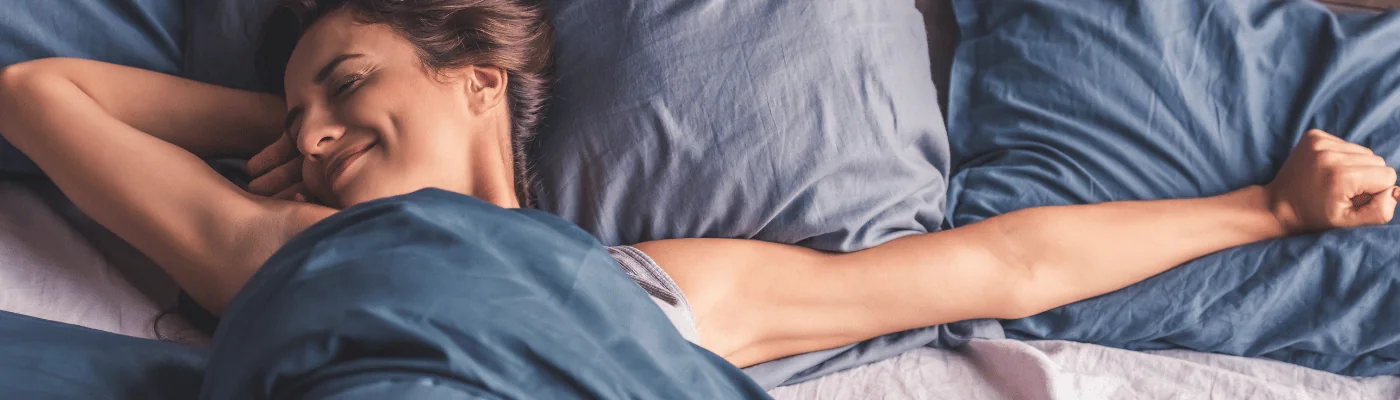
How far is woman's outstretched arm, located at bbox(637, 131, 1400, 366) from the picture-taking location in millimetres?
1027

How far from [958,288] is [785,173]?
0.73ft

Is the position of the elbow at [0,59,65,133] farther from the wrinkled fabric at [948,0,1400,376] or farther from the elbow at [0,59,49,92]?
the wrinkled fabric at [948,0,1400,376]

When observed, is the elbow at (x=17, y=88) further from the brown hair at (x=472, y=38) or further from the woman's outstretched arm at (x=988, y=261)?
the woman's outstretched arm at (x=988, y=261)

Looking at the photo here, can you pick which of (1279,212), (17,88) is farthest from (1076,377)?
(17,88)

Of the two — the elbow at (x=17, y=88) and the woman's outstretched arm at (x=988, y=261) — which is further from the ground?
the elbow at (x=17, y=88)

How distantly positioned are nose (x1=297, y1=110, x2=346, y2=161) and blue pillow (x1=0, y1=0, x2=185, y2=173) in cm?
32

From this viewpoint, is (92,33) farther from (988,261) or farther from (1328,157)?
(1328,157)

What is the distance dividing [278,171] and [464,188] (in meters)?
0.22

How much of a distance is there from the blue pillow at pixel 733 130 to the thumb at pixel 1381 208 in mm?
462

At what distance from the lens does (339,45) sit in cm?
105

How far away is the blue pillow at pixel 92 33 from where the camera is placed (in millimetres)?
1144

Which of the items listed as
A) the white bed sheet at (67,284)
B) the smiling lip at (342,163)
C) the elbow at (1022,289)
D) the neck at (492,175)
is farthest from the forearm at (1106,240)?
the white bed sheet at (67,284)

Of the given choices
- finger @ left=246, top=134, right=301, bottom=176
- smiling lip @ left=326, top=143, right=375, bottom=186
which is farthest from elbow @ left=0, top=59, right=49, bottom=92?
smiling lip @ left=326, top=143, right=375, bottom=186

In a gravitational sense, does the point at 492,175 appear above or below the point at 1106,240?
above
